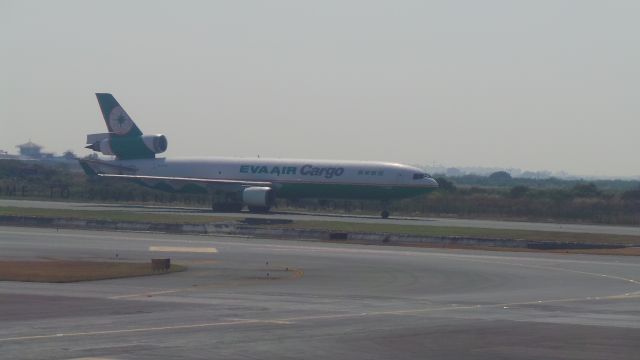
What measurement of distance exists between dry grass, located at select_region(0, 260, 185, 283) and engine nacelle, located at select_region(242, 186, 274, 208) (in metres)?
40.5

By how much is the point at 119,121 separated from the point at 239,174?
11.4m

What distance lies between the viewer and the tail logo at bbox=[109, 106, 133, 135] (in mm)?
84062

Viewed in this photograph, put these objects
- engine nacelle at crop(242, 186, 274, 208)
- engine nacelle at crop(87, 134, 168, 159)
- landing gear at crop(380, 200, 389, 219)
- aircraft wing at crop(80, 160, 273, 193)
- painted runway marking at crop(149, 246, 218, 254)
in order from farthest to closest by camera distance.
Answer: engine nacelle at crop(87, 134, 168, 159)
aircraft wing at crop(80, 160, 273, 193)
engine nacelle at crop(242, 186, 274, 208)
landing gear at crop(380, 200, 389, 219)
painted runway marking at crop(149, 246, 218, 254)

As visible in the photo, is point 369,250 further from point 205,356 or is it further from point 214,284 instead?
point 205,356

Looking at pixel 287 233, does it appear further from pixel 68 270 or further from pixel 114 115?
pixel 114 115

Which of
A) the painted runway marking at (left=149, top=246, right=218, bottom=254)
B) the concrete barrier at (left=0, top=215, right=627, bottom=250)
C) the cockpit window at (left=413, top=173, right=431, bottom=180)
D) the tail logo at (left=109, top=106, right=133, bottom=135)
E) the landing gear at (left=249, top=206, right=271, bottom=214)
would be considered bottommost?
the painted runway marking at (left=149, top=246, right=218, bottom=254)

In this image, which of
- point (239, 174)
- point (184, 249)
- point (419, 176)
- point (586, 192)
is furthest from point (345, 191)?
point (586, 192)

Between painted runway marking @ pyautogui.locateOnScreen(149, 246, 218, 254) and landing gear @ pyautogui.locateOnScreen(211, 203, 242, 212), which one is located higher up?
landing gear @ pyautogui.locateOnScreen(211, 203, 242, 212)

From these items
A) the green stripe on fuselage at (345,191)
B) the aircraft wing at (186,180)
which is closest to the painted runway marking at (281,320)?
the green stripe on fuselage at (345,191)

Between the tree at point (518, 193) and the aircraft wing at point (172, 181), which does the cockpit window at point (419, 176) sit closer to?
the aircraft wing at point (172, 181)

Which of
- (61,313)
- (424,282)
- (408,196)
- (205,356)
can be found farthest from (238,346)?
(408,196)

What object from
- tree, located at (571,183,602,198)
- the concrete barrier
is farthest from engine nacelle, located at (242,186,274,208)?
tree, located at (571,183,602,198)

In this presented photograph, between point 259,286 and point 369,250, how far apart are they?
16674mm

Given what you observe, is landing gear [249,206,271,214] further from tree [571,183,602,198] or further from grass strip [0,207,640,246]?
tree [571,183,602,198]
